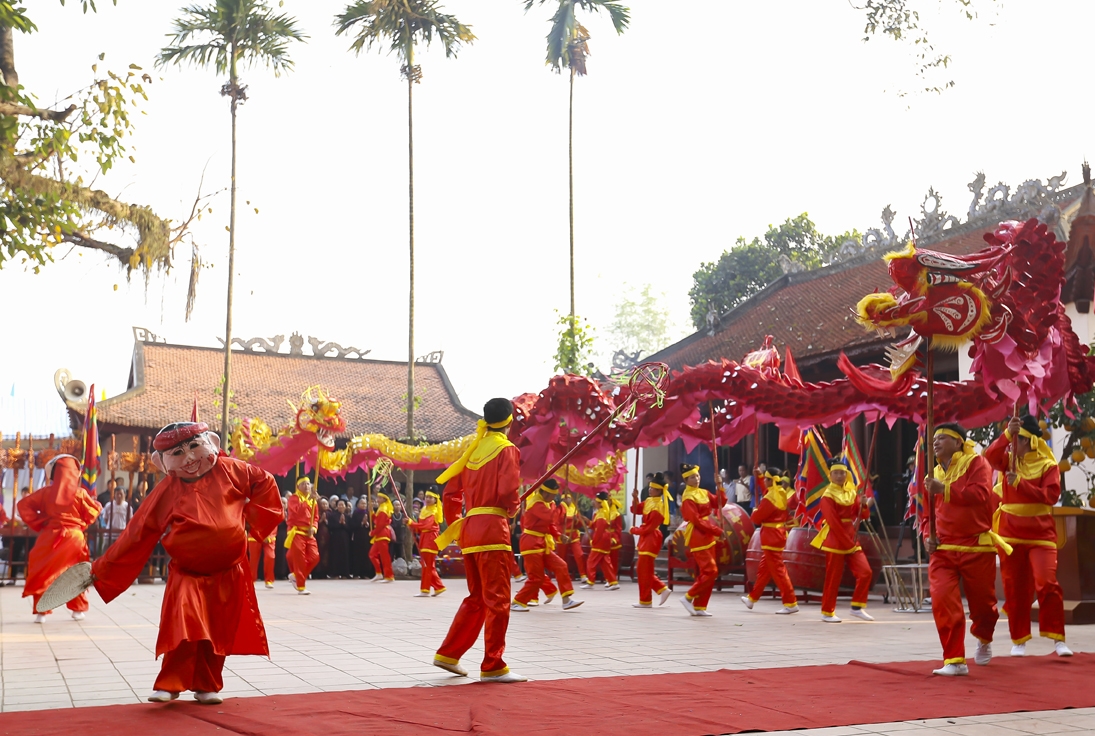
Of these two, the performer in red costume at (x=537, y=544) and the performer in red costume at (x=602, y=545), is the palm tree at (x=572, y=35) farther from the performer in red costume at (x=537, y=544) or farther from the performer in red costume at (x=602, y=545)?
the performer in red costume at (x=537, y=544)

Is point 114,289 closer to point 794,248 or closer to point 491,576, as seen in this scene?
point 491,576

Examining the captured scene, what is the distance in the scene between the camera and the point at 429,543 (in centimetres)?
1447

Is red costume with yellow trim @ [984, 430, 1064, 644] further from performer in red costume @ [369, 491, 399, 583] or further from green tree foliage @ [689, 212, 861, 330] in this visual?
green tree foliage @ [689, 212, 861, 330]

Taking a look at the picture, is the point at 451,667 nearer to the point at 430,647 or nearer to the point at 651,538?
the point at 430,647

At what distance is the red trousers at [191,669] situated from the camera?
5121 mm

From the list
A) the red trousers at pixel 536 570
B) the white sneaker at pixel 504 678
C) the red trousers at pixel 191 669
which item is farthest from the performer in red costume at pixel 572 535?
the red trousers at pixel 191 669

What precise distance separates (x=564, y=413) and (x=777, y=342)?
25.8 ft

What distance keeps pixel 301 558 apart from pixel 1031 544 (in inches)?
398

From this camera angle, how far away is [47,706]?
5145mm

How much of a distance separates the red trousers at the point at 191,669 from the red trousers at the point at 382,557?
12.1 meters

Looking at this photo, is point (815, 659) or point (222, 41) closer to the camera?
point (815, 659)

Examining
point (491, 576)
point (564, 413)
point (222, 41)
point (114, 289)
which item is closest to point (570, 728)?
point (491, 576)

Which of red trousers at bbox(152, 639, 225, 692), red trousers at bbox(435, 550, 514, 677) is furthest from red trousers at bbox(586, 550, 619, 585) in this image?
red trousers at bbox(152, 639, 225, 692)

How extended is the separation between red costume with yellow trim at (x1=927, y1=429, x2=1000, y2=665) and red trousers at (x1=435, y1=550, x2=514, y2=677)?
2586 millimetres
